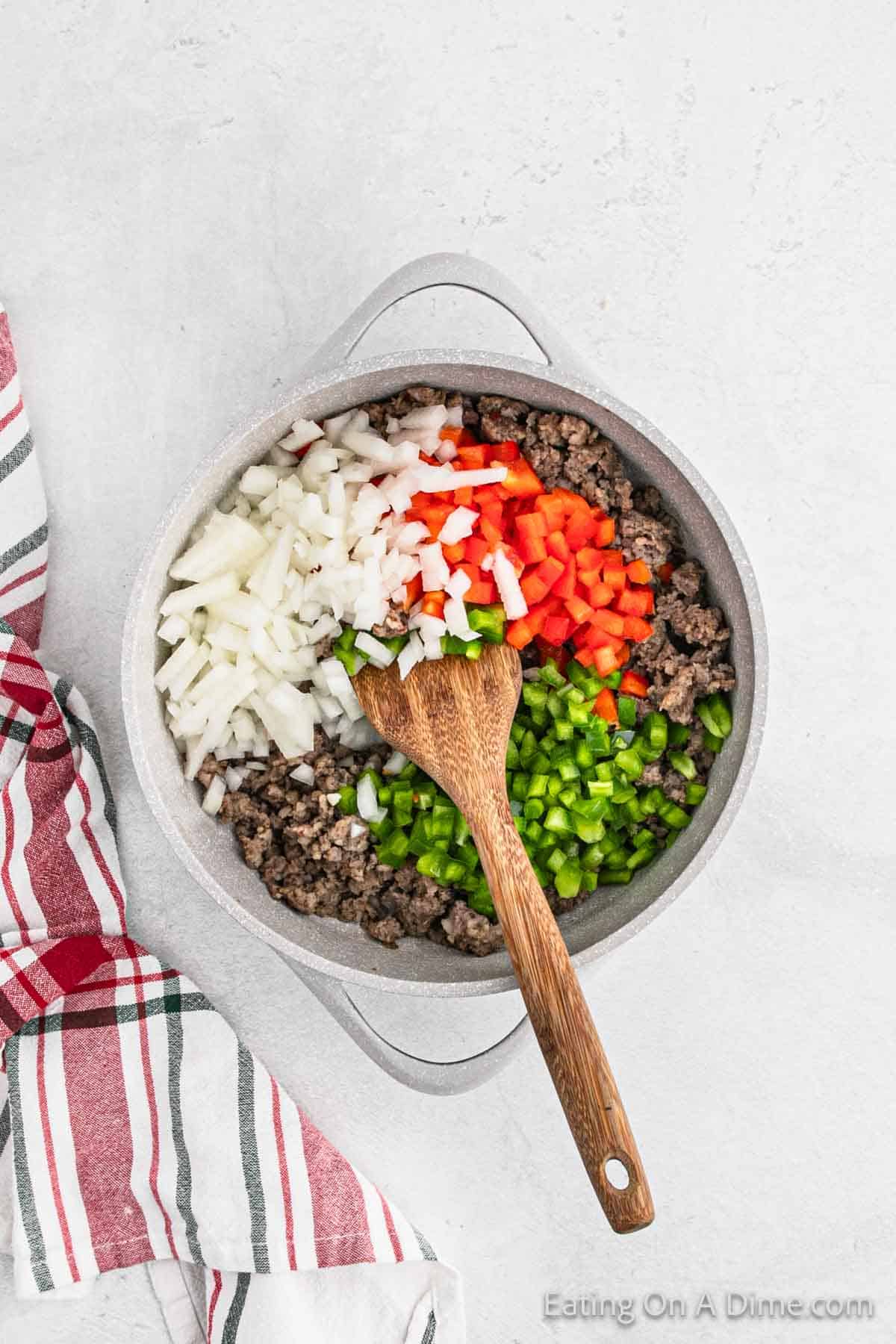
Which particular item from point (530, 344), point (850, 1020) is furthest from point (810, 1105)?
point (530, 344)

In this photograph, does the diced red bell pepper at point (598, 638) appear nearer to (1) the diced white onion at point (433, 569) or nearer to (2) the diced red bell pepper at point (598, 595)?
(2) the diced red bell pepper at point (598, 595)

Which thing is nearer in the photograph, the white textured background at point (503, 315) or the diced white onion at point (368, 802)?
the diced white onion at point (368, 802)

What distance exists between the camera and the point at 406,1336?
1.93 metres

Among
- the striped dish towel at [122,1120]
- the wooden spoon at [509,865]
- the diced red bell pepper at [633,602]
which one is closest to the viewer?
the wooden spoon at [509,865]

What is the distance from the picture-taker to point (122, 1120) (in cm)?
195

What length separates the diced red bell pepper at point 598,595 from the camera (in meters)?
1.71

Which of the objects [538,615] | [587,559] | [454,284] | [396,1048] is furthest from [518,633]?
[396,1048]

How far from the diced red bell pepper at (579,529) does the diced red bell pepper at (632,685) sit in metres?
0.21

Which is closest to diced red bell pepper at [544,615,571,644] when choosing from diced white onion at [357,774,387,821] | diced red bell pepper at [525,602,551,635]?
diced red bell pepper at [525,602,551,635]

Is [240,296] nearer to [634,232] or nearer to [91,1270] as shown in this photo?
[634,232]

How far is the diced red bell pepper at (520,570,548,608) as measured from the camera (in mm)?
1688

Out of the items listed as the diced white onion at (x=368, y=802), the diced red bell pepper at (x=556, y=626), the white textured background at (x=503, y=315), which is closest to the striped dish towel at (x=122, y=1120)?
the white textured background at (x=503, y=315)

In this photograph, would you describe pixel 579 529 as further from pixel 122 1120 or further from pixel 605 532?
pixel 122 1120

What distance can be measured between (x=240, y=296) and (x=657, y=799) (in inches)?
42.0
